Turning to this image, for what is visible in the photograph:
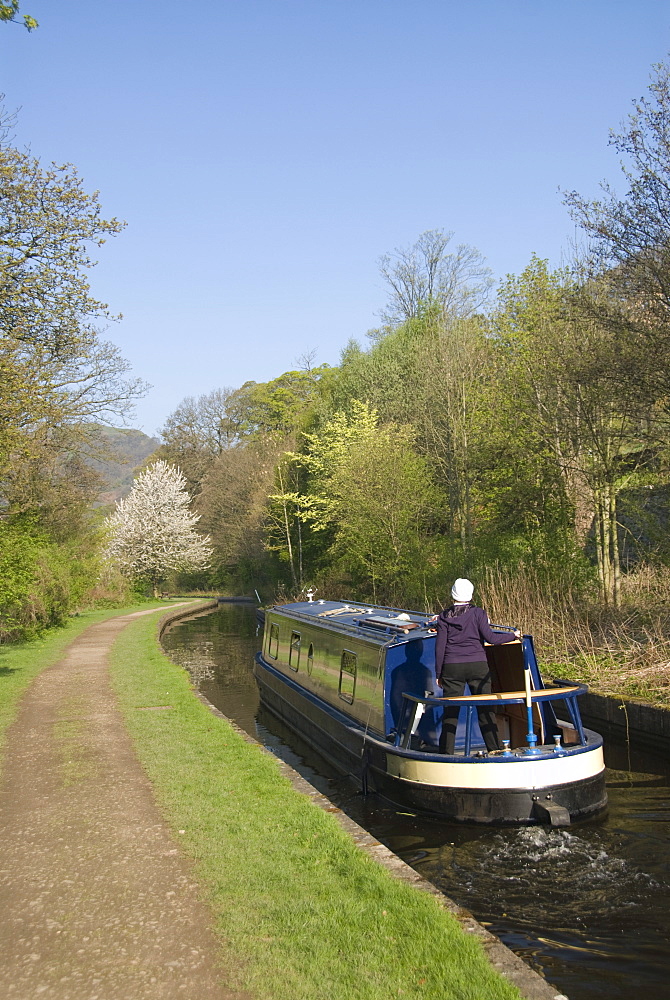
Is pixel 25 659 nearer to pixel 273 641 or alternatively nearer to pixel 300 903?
pixel 273 641

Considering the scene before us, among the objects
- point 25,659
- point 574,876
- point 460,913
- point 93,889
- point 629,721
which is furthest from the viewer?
point 25,659

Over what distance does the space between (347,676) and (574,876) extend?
13.8 feet

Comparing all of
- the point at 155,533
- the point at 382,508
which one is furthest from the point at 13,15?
the point at 155,533

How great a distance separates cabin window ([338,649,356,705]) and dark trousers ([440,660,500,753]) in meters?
2.15

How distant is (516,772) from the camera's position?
22.9ft

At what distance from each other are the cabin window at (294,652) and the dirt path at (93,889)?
4.41 m

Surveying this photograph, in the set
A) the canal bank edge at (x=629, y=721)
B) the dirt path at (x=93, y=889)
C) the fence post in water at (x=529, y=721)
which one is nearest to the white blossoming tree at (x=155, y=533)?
the canal bank edge at (x=629, y=721)

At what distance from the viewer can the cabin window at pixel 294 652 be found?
42.0 feet

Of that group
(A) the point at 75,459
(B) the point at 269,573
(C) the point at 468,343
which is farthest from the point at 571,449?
(B) the point at 269,573

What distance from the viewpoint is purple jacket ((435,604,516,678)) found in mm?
7562

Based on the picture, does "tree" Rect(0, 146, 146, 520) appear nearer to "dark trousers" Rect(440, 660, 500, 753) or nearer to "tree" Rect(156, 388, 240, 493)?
"dark trousers" Rect(440, 660, 500, 753)

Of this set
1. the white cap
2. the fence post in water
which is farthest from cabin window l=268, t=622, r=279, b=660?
the fence post in water

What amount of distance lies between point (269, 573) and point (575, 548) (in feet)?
87.6

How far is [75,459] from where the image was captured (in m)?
Result: 24.9
